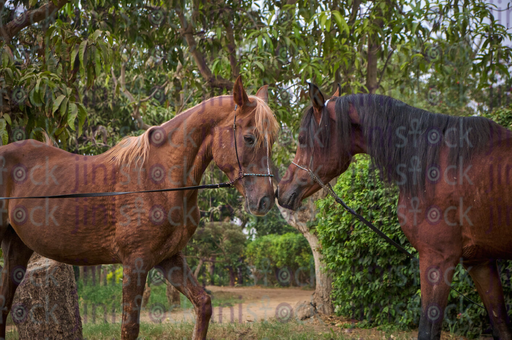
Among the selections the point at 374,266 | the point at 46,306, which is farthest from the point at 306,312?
the point at 46,306

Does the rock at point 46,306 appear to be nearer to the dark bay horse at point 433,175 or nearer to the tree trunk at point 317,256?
the dark bay horse at point 433,175

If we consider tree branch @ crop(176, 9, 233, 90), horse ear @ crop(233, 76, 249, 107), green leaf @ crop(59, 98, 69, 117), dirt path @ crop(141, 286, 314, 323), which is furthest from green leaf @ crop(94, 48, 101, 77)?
dirt path @ crop(141, 286, 314, 323)

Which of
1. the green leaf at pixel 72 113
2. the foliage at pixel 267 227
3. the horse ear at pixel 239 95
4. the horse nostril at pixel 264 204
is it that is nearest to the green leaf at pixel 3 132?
the green leaf at pixel 72 113

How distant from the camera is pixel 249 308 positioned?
11312 millimetres

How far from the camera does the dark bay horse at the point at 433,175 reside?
2652 mm

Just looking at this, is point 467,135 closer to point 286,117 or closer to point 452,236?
point 452,236

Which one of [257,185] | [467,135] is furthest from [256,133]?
[467,135]

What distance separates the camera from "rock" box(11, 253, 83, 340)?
Answer: 453 centimetres

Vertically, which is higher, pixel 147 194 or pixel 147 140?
pixel 147 140

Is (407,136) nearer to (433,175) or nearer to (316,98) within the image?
(433,175)

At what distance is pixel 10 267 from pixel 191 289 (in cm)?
168

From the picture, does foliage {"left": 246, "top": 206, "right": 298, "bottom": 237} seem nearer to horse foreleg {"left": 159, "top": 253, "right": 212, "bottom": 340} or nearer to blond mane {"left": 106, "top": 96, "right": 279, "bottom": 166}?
horse foreleg {"left": 159, "top": 253, "right": 212, "bottom": 340}

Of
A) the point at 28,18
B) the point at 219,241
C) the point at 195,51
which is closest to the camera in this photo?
the point at 28,18

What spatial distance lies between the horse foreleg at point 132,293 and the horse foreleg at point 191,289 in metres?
0.41
